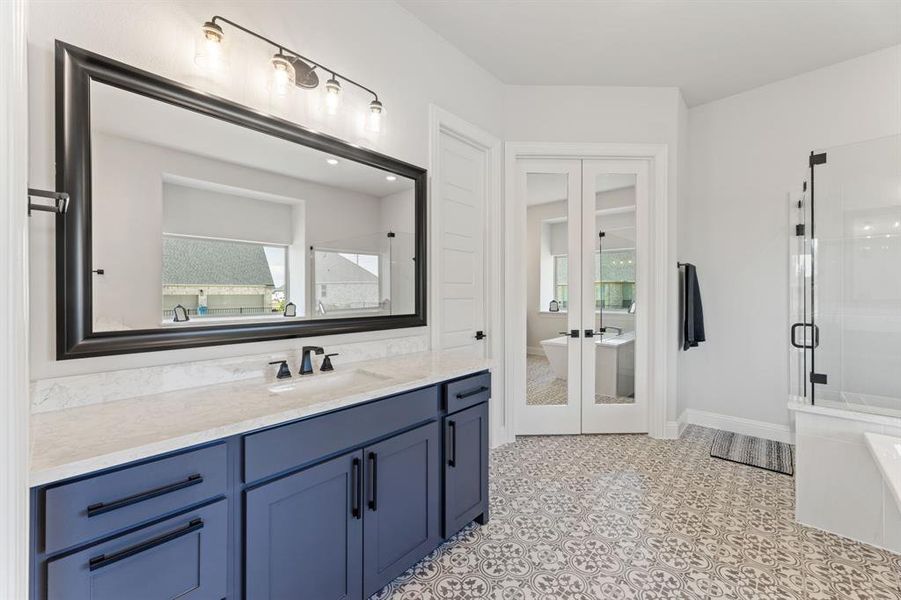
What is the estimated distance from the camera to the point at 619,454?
10.6ft

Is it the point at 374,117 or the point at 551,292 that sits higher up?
the point at 374,117

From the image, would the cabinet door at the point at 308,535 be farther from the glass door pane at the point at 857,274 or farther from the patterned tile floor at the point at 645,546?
the glass door pane at the point at 857,274

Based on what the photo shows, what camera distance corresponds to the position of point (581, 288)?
3.58m

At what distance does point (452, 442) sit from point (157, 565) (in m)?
1.21

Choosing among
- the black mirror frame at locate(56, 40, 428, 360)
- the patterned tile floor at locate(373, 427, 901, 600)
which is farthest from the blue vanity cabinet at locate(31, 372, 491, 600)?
the black mirror frame at locate(56, 40, 428, 360)

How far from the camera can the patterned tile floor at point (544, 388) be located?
3.57 metres

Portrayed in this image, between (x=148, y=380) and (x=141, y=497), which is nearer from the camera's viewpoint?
(x=141, y=497)

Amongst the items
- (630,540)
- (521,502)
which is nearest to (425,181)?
(521,502)

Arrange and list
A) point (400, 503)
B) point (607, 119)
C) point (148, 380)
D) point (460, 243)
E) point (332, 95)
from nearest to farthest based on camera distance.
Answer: point (148, 380) → point (400, 503) → point (332, 95) → point (460, 243) → point (607, 119)

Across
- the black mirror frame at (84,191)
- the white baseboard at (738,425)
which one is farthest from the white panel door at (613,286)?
the black mirror frame at (84,191)

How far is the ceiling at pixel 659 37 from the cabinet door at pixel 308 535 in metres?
2.71

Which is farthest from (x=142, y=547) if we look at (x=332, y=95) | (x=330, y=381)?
(x=332, y=95)

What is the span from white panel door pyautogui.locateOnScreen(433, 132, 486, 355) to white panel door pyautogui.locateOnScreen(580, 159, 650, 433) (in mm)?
983

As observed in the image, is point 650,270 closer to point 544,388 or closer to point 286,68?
point 544,388
